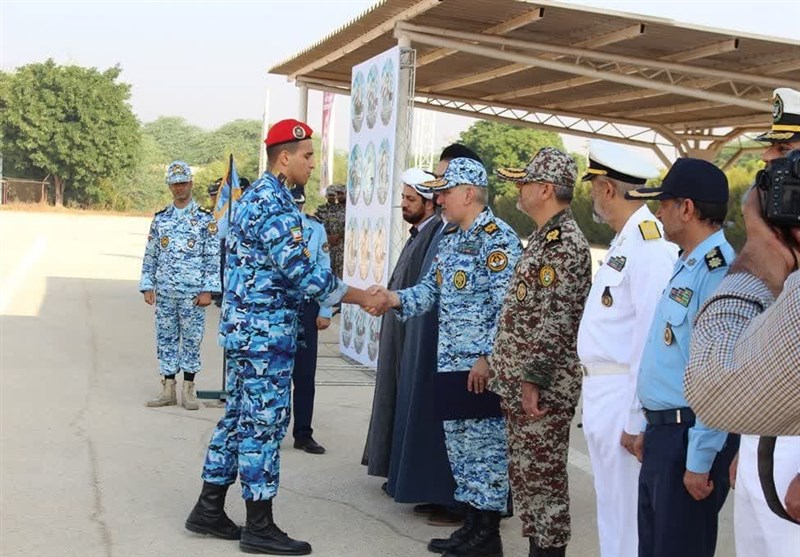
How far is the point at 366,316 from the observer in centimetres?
1075

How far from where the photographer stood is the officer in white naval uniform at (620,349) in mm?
3742

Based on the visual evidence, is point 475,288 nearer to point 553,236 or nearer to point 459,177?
point 459,177

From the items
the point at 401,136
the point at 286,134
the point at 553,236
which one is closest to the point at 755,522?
the point at 553,236

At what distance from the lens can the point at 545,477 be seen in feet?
14.0

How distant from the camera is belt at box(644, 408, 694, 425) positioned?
3330mm

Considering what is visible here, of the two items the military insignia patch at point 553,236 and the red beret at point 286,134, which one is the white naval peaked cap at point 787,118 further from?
the red beret at point 286,134

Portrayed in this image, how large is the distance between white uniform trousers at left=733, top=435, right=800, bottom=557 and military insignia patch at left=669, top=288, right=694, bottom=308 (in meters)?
0.60

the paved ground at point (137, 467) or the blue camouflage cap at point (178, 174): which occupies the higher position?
the blue camouflage cap at point (178, 174)

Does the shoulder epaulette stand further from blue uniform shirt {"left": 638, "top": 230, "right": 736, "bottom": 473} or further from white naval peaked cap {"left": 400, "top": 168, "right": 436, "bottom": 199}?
white naval peaked cap {"left": 400, "top": 168, "right": 436, "bottom": 199}

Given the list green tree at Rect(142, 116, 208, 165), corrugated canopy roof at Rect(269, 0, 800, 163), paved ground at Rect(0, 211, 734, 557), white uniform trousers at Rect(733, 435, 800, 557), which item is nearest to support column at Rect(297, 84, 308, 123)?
corrugated canopy roof at Rect(269, 0, 800, 163)

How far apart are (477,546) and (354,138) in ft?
24.4

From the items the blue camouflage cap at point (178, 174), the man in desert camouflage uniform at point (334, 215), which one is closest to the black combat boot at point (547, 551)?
the blue camouflage cap at point (178, 174)

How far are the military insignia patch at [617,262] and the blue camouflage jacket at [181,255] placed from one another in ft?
16.2

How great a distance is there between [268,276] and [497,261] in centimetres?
110
